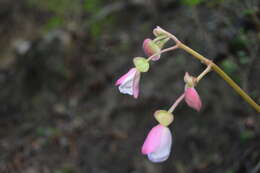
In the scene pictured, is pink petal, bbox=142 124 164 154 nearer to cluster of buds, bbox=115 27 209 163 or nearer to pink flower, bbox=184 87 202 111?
cluster of buds, bbox=115 27 209 163

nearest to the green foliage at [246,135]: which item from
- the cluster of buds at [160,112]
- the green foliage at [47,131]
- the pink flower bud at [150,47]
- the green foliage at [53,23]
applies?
the cluster of buds at [160,112]

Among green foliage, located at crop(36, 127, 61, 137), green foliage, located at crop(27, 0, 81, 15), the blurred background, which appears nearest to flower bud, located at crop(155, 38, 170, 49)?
the blurred background

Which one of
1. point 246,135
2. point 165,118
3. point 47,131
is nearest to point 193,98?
point 165,118

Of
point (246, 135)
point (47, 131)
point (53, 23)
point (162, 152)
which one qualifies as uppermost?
point (162, 152)

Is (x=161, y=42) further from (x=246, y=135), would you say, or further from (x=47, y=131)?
(x=47, y=131)

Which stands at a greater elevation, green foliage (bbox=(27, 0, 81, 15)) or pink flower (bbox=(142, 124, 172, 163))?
pink flower (bbox=(142, 124, 172, 163))

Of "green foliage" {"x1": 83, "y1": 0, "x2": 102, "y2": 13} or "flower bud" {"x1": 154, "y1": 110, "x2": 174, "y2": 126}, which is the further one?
"green foliage" {"x1": 83, "y1": 0, "x2": 102, "y2": 13}

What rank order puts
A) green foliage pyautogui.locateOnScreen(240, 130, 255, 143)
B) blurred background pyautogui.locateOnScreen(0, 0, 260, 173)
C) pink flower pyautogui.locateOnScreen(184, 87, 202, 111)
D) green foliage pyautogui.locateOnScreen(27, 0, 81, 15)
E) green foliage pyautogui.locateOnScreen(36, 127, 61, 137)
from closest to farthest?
pink flower pyautogui.locateOnScreen(184, 87, 202, 111)
green foliage pyautogui.locateOnScreen(240, 130, 255, 143)
blurred background pyautogui.locateOnScreen(0, 0, 260, 173)
green foliage pyautogui.locateOnScreen(36, 127, 61, 137)
green foliage pyautogui.locateOnScreen(27, 0, 81, 15)
